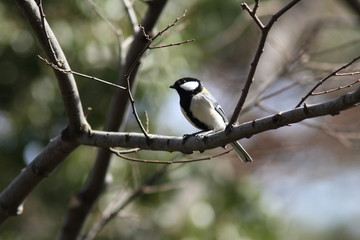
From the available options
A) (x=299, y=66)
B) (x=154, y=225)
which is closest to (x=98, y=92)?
(x=154, y=225)

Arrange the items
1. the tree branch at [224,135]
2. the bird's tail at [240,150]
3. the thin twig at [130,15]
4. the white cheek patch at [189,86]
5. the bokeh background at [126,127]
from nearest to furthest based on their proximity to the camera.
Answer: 1. the tree branch at [224,135]
2. the bird's tail at [240,150]
3. the thin twig at [130,15]
4. the white cheek patch at [189,86]
5. the bokeh background at [126,127]

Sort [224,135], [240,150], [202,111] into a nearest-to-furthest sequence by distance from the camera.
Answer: [224,135] < [240,150] < [202,111]

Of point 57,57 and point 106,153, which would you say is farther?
point 106,153

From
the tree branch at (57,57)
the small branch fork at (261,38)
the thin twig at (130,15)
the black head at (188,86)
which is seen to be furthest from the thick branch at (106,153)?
the small branch fork at (261,38)

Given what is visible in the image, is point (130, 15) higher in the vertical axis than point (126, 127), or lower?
higher

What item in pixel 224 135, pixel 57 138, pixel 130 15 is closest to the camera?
pixel 224 135

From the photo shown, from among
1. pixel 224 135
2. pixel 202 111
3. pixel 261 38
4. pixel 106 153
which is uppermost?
pixel 261 38

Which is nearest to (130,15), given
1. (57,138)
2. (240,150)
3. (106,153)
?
(106,153)

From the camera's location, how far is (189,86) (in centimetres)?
362

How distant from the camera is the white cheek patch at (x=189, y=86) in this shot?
360cm

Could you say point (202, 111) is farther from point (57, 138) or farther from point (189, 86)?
point (57, 138)

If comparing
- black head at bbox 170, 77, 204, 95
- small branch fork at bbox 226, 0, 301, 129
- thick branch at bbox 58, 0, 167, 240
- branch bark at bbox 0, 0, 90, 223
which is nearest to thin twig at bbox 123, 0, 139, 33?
thick branch at bbox 58, 0, 167, 240

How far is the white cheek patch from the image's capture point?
360 cm

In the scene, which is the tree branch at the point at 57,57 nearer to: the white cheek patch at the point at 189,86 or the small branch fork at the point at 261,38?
the small branch fork at the point at 261,38
